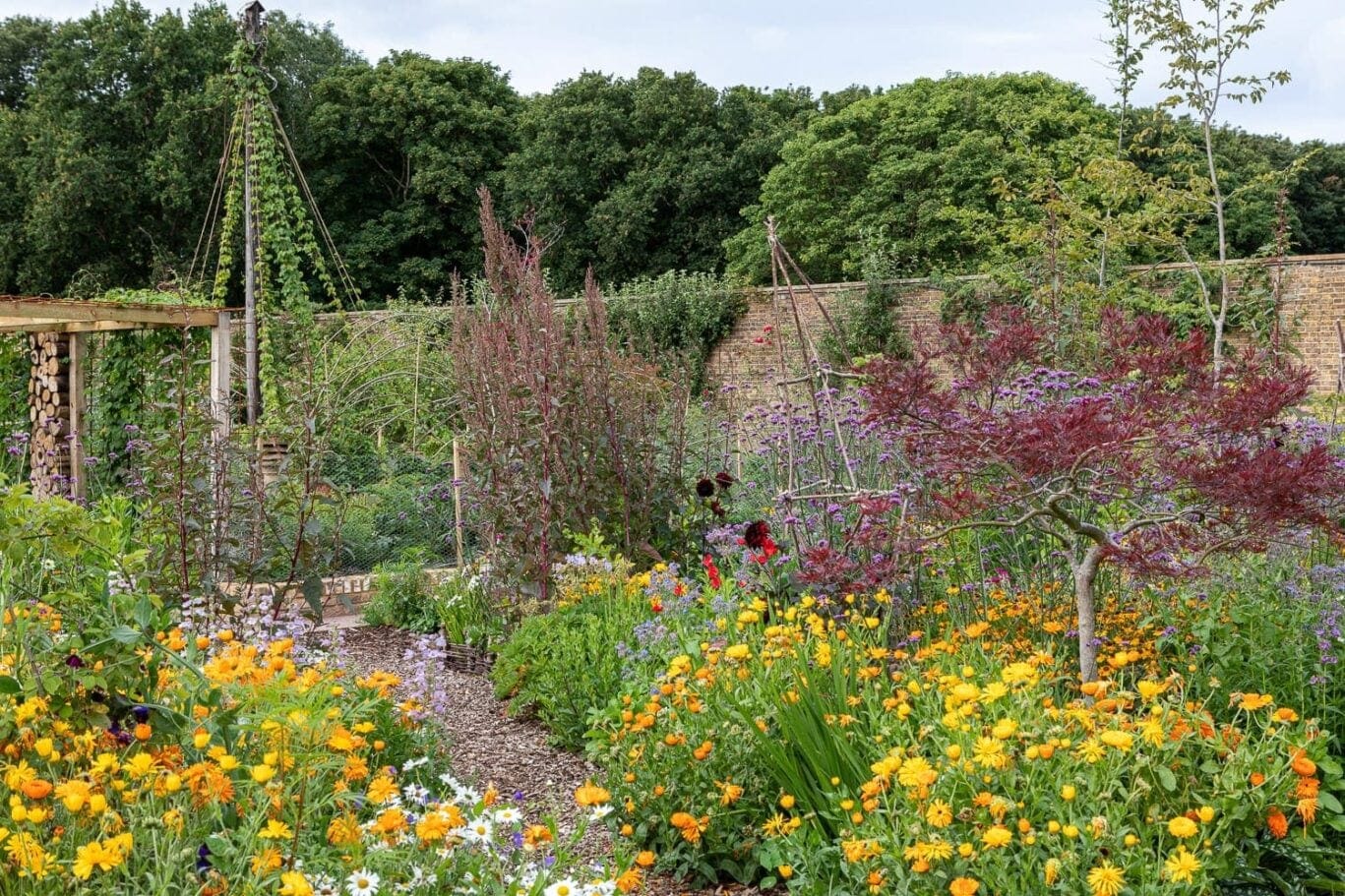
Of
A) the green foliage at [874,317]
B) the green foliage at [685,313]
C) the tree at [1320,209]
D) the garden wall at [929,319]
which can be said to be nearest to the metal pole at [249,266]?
the garden wall at [929,319]

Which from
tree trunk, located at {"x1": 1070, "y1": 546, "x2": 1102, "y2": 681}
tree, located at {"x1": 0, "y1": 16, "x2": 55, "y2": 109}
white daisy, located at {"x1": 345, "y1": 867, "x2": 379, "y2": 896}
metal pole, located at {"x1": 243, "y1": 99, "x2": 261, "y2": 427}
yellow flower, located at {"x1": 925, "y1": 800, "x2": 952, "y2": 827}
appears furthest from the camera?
tree, located at {"x1": 0, "y1": 16, "x2": 55, "y2": 109}

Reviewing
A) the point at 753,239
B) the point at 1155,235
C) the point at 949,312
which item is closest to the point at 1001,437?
the point at 1155,235

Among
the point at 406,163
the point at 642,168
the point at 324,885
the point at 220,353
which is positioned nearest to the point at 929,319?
the point at 220,353

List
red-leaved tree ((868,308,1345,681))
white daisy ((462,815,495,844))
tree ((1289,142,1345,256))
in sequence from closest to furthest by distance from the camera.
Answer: white daisy ((462,815,495,844)) < red-leaved tree ((868,308,1345,681)) < tree ((1289,142,1345,256))

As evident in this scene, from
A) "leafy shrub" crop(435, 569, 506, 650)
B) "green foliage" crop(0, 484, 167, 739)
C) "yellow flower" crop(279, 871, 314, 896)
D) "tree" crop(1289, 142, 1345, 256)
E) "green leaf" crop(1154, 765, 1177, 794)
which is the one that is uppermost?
"tree" crop(1289, 142, 1345, 256)

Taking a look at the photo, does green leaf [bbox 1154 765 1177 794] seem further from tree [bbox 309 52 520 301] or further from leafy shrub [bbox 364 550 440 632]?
tree [bbox 309 52 520 301]

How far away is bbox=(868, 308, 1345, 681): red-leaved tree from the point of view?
258 cm

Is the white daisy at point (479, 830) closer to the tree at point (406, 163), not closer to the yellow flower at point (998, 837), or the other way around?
the yellow flower at point (998, 837)

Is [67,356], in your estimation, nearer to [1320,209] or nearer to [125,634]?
[125,634]

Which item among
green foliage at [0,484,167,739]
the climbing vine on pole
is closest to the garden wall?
the climbing vine on pole

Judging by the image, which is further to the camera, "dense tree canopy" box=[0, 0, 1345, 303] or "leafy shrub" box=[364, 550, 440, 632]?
"dense tree canopy" box=[0, 0, 1345, 303]

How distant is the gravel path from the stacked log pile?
16.0 ft

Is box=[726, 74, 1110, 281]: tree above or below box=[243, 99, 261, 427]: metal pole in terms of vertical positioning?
above

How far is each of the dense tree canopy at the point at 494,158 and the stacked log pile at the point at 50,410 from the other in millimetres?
12583
